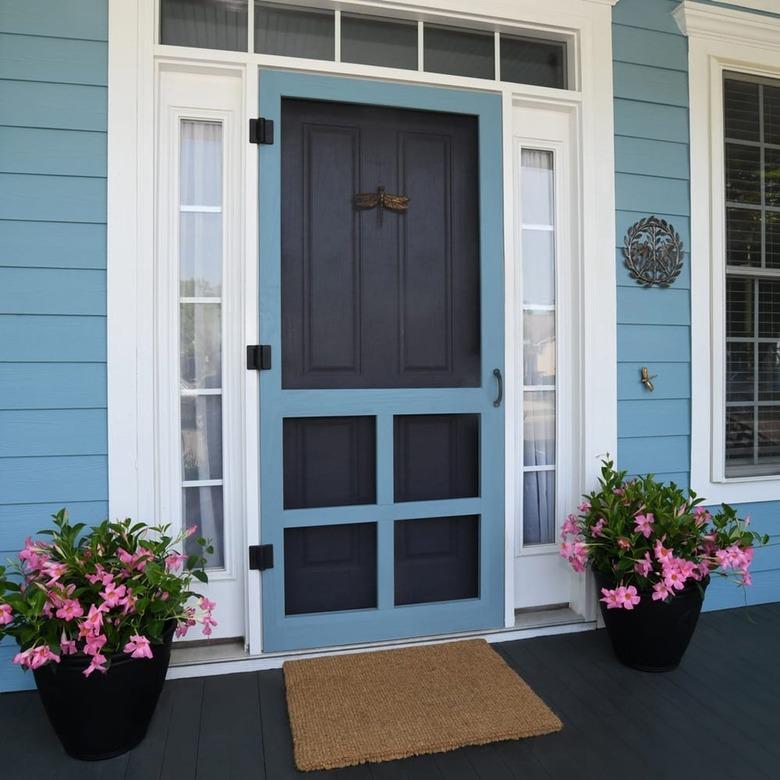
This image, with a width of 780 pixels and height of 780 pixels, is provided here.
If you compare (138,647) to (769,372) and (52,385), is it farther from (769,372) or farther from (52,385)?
(769,372)

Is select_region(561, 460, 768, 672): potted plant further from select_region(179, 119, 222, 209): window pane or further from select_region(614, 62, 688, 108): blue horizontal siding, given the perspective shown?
select_region(179, 119, 222, 209): window pane

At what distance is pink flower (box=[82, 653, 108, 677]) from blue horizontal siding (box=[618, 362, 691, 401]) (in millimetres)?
2061

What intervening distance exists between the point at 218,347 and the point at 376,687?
1.31 meters

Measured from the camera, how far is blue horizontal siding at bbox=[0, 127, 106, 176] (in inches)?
79.2

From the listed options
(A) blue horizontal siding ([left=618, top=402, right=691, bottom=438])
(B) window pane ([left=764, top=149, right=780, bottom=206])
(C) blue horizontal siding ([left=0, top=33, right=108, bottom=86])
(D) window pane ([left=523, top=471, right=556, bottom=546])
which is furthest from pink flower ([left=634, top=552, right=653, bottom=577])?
(C) blue horizontal siding ([left=0, top=33, right=108, bottom=86])

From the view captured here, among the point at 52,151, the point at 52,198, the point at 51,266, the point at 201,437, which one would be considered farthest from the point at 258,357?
the point at 52,151

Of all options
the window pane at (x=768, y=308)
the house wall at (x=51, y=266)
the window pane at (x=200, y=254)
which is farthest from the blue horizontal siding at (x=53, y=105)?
the window pane at (x=768, y=308)

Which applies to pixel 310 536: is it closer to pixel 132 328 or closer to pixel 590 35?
pixel 132 328

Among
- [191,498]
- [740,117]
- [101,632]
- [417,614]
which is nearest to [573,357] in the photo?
[417,614]

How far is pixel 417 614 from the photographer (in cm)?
236

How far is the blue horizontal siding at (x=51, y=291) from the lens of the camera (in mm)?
2010

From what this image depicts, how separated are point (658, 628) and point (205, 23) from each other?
269 centimetres

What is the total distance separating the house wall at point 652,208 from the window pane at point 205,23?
4.96 ft

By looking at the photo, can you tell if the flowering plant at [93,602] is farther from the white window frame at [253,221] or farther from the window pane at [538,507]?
the window pane at [538,507]
